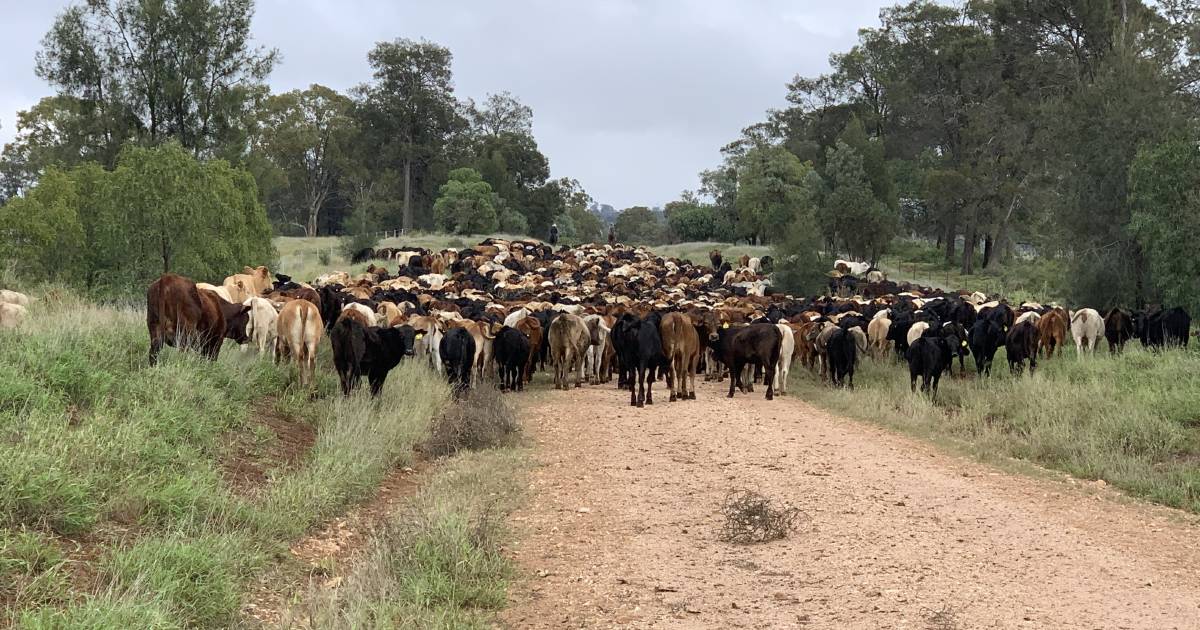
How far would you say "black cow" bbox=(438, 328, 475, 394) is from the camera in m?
15.3

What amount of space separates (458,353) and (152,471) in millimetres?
8374

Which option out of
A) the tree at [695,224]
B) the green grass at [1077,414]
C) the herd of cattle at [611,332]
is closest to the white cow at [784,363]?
the herd of cattle at [611,332]

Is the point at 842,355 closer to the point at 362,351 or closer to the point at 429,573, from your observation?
the point at 362,351

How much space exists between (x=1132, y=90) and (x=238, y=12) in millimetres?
29651

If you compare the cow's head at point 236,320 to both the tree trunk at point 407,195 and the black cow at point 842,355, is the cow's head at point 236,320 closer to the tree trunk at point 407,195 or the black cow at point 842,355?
the black cow at point 842,355

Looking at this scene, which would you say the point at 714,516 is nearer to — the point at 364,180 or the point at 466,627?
the point at 466,627

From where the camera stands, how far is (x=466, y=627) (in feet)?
Result: 18.1

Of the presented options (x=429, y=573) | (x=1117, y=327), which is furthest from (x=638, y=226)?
(x=429, y=573)

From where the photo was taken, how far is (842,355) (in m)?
17.9

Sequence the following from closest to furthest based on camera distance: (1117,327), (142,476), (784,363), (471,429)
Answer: (142,476) < (471,429) < (784,363) < (1117,327)

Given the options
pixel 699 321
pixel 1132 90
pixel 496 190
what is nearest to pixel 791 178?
pixel 496 190

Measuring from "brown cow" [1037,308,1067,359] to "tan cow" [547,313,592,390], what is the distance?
958 centimetres

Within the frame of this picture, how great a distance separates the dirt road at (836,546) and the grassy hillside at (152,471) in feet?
5.09

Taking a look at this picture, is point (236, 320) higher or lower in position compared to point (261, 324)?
higher
